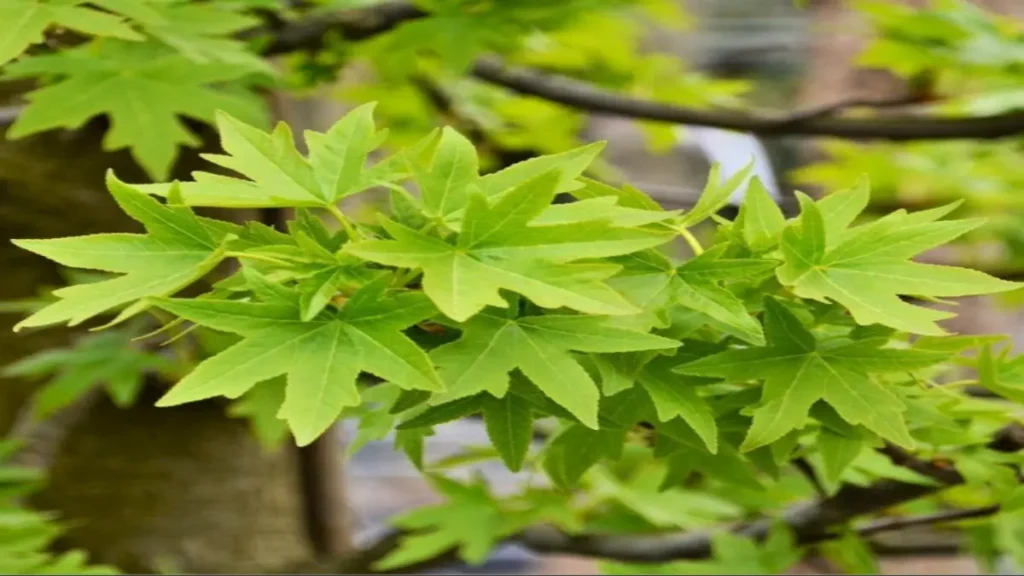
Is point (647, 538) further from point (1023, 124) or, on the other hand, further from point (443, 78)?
point (443, 78)

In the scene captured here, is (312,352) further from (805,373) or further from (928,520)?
(928,520)

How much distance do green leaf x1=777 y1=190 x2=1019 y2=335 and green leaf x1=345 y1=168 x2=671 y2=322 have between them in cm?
7

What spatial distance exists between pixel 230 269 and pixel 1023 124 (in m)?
0.77

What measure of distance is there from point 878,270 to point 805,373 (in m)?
0.06

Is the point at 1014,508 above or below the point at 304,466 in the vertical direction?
above

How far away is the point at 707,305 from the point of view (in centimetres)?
41

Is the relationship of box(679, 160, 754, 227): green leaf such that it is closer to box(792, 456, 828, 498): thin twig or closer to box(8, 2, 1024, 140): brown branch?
box(792, 456, 828, 498): thin twig

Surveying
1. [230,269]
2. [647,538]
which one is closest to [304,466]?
[230,269]

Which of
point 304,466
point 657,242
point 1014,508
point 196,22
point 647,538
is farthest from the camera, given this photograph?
point 304,466

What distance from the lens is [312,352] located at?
388 millimetres

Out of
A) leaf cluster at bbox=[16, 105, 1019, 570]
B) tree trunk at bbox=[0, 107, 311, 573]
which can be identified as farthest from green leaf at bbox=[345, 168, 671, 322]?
tree trunk at bbox=[0, 107, 311, 573]

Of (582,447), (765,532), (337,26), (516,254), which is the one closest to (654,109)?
(337,26)

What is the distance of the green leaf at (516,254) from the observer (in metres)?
0.37

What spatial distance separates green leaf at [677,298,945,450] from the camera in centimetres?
43
